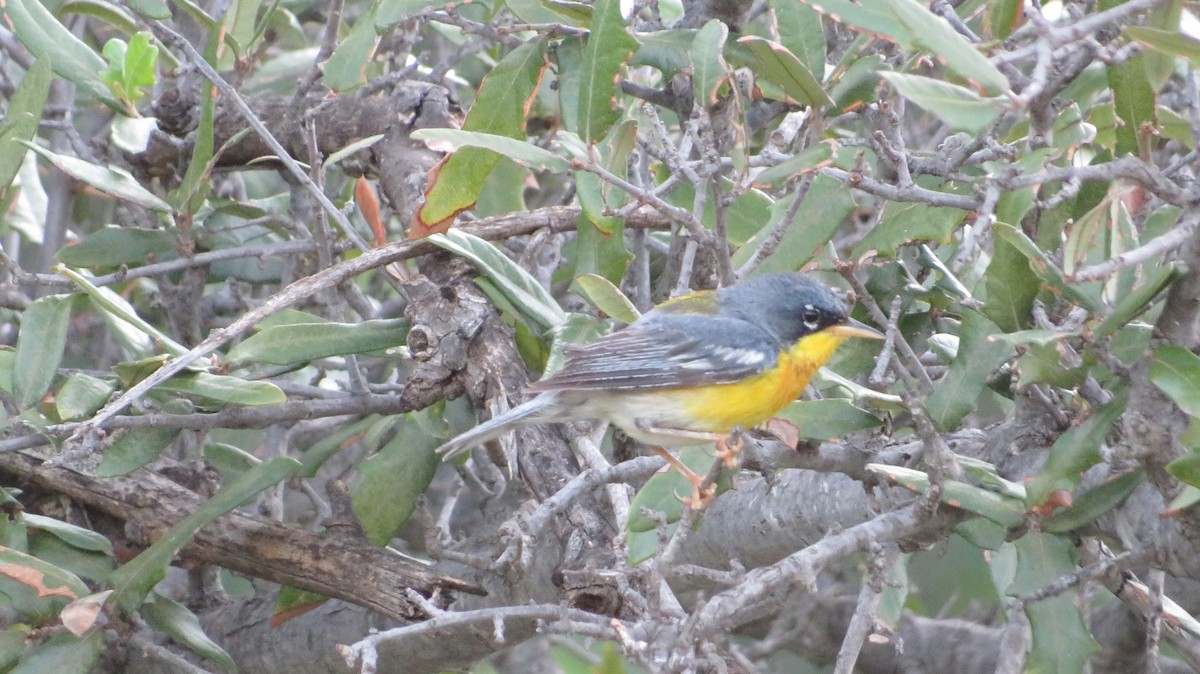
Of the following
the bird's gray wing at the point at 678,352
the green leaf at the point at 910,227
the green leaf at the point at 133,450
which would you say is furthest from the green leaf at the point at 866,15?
the green leaf at the point at 133,450

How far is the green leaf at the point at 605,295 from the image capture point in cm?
330

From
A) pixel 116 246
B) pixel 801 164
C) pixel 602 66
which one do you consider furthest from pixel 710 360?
pixel 116 246

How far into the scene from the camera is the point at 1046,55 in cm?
188

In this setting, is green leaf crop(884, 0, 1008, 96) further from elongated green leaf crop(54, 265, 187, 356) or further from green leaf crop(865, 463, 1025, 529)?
elongated green leaf crop(54, 265, 187, 356)

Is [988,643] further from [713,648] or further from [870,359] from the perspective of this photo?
[713,648]

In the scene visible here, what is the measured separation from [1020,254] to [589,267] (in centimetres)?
132

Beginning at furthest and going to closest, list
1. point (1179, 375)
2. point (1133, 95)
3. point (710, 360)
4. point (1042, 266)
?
point (710, 360), point (1133, 95), point (1042, 266), point (1179, 375)

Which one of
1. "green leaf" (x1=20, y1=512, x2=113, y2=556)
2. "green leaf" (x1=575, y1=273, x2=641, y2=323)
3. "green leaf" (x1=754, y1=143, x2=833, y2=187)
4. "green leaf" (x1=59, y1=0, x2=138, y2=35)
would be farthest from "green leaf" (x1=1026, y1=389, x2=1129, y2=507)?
"green leaf" (x1=59, y1=0, x2=138, y2=35)

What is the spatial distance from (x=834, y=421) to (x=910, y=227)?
52 cm

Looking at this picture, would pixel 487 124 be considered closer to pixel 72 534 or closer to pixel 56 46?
pixel 56 46

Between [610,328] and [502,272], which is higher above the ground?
[502,272]

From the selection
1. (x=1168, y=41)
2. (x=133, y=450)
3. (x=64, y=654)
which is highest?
(x=1168, y=41)

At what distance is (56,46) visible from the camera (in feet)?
12.9

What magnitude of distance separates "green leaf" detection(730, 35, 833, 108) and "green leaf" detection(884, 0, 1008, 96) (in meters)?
0.98
